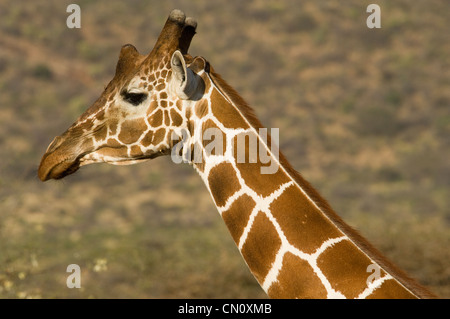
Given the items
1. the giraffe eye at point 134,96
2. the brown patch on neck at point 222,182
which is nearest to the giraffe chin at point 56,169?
the giraffe eye at point 134,96

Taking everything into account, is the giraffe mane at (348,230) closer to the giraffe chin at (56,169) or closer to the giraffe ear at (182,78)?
the giraffe ear at (182,78)

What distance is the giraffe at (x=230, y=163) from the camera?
4746 millimetres

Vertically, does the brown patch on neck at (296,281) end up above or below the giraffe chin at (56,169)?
below

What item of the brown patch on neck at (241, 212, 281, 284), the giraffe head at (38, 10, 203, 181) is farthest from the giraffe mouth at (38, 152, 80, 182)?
the brown patch on neck at (241, 212, 281, 284)

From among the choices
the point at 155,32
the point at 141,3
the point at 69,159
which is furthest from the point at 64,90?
the point at 69,159

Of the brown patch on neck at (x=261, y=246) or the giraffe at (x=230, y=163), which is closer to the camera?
the giraffe at (x=230, y=163)

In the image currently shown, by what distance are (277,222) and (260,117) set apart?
79.2ft

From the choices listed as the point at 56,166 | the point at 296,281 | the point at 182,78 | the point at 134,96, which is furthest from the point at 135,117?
the point at 296,281

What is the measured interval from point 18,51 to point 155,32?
7.25 metres

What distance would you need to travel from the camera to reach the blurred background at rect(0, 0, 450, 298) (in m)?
13.9

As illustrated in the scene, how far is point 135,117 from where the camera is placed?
562cm

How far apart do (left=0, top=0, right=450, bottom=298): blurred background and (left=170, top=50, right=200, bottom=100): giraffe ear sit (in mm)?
4494

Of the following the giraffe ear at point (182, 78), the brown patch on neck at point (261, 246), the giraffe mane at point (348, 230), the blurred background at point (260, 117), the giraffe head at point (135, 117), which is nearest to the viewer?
the giraffe mane at point (348, 230)

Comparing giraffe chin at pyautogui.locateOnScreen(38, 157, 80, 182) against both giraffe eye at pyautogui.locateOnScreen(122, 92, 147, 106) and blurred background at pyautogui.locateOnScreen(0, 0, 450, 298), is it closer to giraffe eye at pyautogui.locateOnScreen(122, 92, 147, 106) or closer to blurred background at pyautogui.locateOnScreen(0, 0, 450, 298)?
giraffe eye at pyautogui.locateOnScreen(122, 92, 147, 106)
